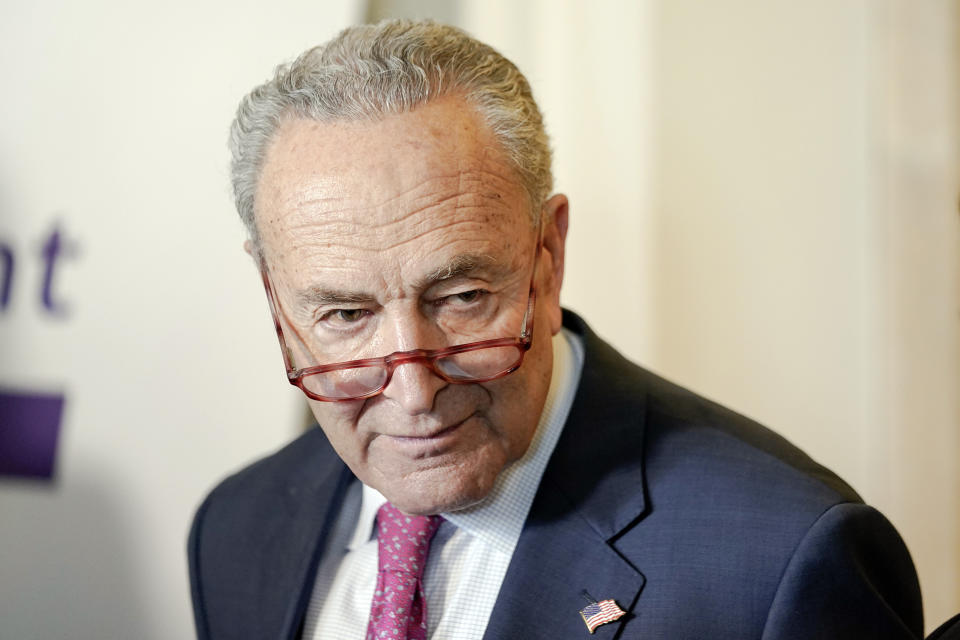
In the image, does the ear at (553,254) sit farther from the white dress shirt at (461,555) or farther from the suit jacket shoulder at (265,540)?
the suit jacket shoulder at (265,540)

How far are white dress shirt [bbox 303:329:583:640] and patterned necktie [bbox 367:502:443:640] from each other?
1.0 inches

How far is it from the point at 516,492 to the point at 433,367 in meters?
0.30

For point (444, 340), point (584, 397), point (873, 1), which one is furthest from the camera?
point (873, 1)

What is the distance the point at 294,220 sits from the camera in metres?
1.26

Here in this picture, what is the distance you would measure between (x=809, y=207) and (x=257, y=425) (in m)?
1.47

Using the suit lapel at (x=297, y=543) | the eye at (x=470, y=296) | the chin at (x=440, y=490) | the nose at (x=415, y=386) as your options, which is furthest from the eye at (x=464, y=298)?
the suit lapel at (x=297, y=543)

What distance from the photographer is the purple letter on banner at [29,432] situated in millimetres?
2258

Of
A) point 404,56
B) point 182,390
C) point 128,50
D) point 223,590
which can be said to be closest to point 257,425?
point 182,390

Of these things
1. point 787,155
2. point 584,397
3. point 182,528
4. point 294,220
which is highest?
point 787,155

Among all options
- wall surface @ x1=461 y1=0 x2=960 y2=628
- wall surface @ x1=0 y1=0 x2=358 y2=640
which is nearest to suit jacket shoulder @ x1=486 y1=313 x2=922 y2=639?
wall surface @ x1=461 y1=0 x2=960 y2=628

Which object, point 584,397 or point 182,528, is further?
point 182,528

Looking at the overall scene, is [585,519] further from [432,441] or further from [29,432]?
[29,432]

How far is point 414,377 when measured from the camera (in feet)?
3.93

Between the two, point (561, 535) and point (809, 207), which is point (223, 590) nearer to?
point (561, 535)
